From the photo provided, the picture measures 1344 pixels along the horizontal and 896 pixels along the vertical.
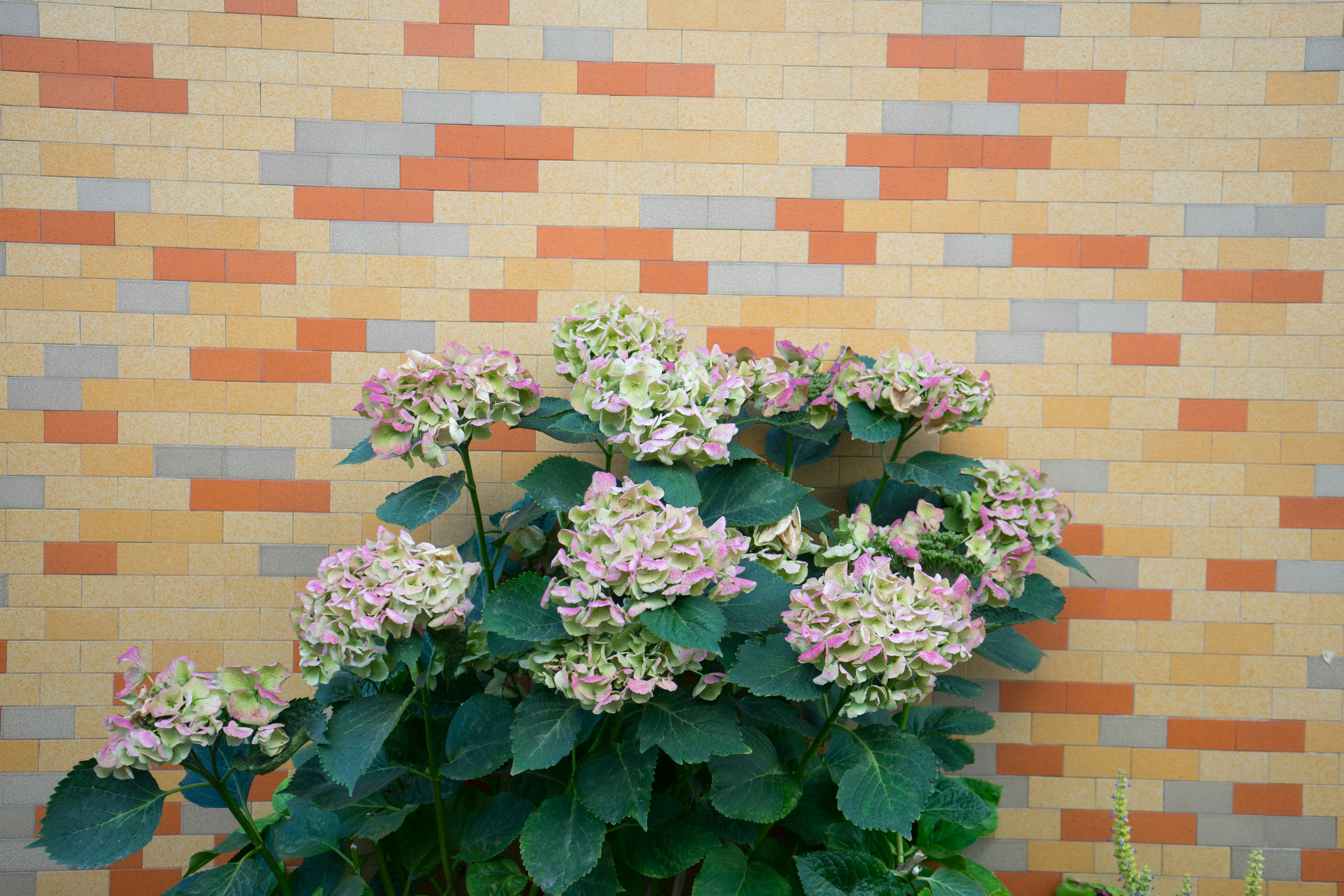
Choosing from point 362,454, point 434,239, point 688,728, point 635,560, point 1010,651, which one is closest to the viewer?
point 635,560

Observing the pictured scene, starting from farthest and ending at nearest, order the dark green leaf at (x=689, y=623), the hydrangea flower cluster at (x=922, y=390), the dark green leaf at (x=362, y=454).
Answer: the hydrangea flower cluster at (x=922, y=390) → the dark green leaf at (x=362, y=454) → the dark green leaf at (x=689, y=623)

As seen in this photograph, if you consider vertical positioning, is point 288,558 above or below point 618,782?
above

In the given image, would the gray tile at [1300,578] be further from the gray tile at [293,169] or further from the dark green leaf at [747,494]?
the gray tile at [293,169]

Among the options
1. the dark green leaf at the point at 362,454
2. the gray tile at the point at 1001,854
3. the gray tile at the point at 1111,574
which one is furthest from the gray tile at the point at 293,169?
the gray tile at the point at 1001,854

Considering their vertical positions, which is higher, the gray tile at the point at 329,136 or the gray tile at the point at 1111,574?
the gray tile at the point at 329,136

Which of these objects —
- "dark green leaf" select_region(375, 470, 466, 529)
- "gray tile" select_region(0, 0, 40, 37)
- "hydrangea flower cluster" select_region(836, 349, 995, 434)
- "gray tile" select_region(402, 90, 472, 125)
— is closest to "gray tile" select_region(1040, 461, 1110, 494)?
"hydrangea flower cluster" select_region(836, 349, 995, 434)

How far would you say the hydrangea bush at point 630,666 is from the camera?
1.49 meters

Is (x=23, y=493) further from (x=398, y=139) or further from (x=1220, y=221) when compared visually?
(x=1220, y=221)

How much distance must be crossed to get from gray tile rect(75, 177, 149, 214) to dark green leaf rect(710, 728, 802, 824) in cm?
228

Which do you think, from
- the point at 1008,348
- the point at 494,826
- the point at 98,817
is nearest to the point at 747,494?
the point at 494,826

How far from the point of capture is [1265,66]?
2.27m

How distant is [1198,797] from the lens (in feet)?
7.54

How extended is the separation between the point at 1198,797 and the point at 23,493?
3.67 m

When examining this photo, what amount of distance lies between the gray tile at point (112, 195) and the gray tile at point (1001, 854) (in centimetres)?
317
